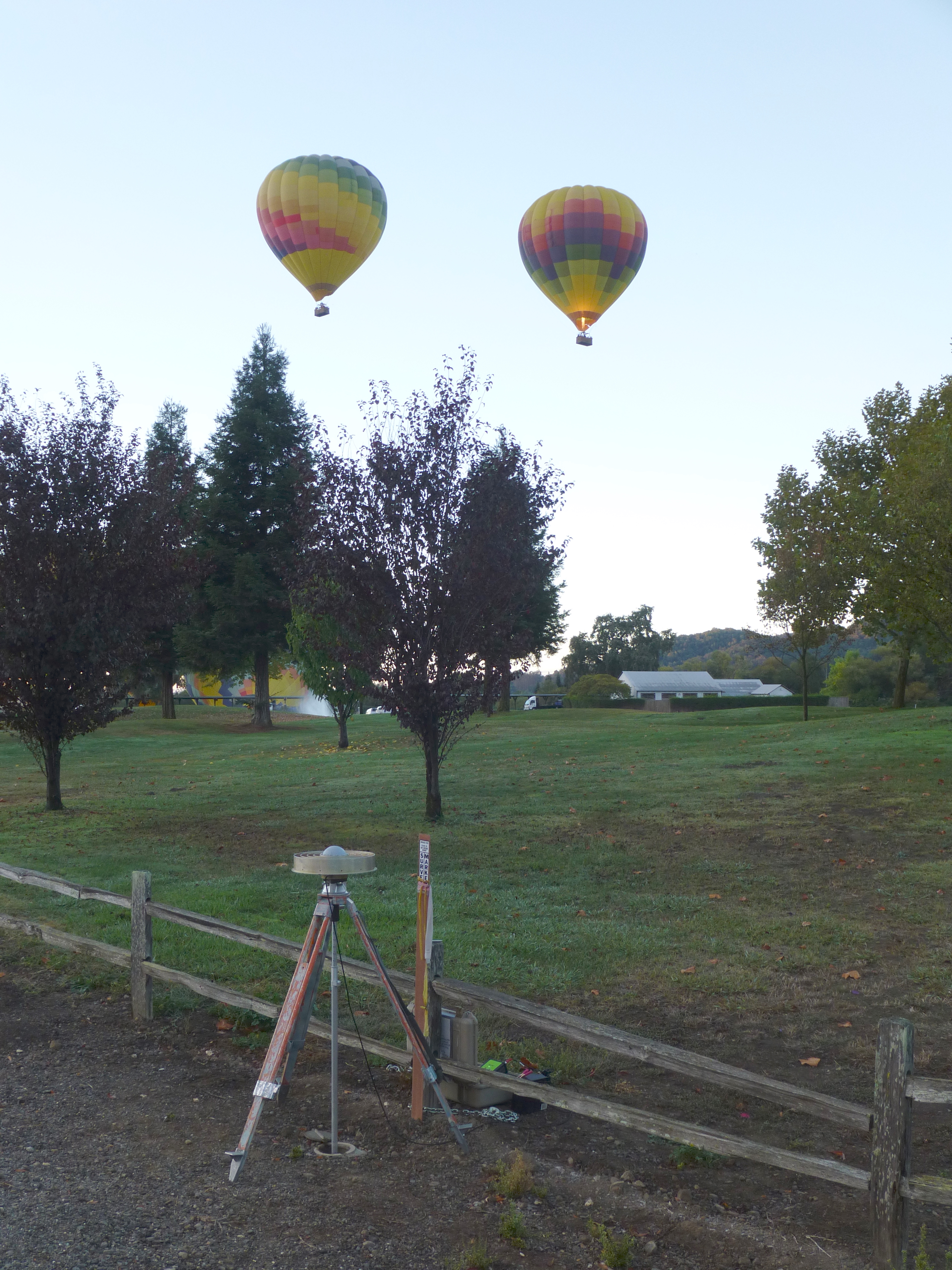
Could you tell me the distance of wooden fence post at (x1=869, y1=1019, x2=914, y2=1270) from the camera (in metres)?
4.89

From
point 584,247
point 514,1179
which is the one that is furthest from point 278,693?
point 514,1179

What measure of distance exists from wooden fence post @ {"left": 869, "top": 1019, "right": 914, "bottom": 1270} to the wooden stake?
2730 millimetres

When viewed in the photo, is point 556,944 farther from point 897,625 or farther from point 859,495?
point 859,495

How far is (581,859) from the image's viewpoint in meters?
16.3

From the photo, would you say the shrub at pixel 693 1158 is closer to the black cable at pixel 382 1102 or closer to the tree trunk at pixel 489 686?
the black cable at pixel 382 1102

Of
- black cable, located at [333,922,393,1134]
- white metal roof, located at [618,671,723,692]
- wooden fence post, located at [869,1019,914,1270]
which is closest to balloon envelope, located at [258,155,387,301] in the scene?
black cable, located at [333,922,393,1134]

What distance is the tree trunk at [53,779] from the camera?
22062 mm

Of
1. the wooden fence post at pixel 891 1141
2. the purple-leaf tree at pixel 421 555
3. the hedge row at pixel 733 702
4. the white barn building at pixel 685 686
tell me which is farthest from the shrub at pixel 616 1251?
the white barn building at pixel 685 686

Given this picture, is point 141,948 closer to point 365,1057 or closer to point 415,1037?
point 365,1057

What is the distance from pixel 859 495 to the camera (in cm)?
3198

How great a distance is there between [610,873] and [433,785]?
17.3 ft

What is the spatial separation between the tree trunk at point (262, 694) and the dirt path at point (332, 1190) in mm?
45962

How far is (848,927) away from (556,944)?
11.5 feet

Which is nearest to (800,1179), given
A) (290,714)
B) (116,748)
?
(116,748)
